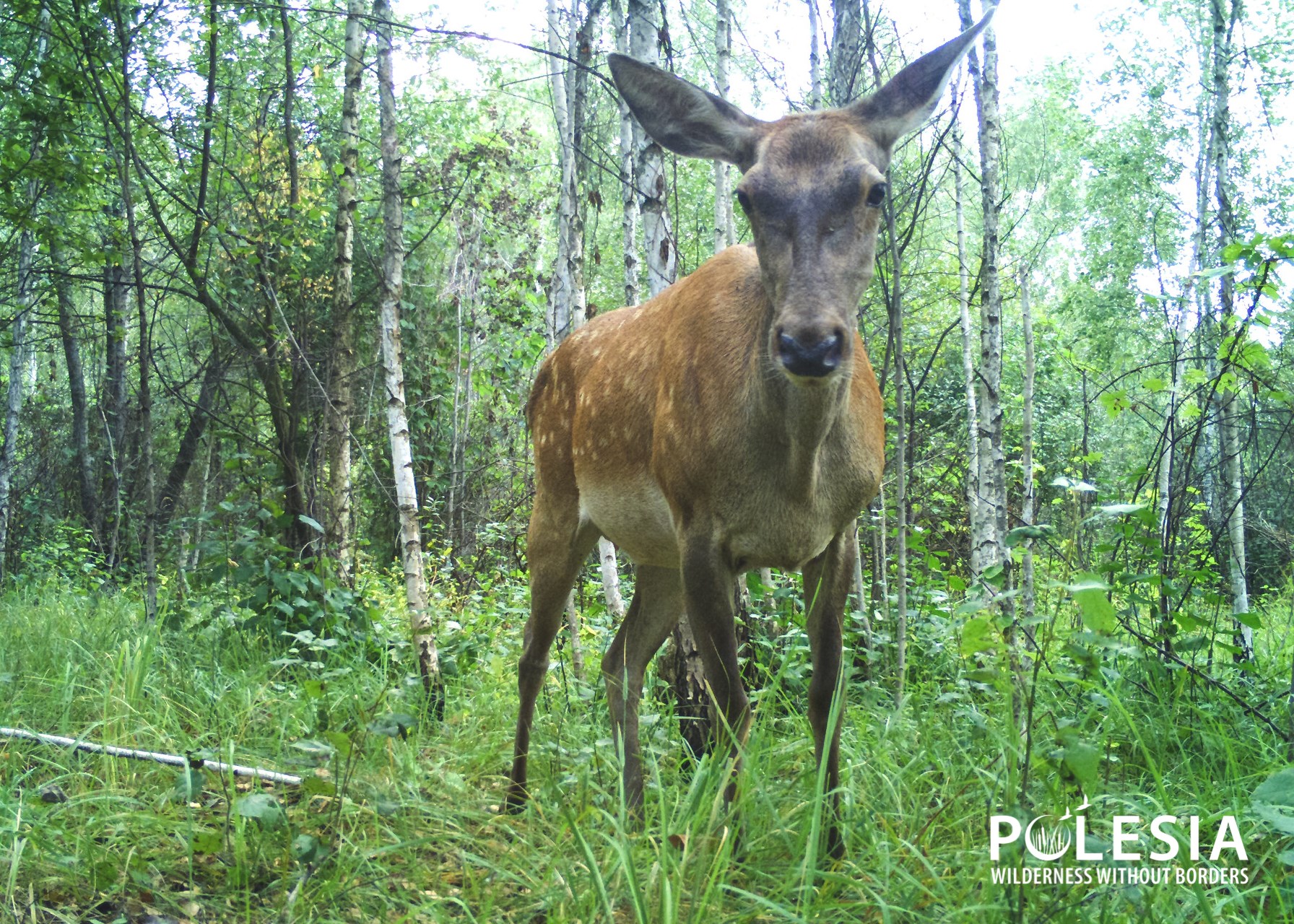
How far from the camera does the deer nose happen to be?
8.98 feet

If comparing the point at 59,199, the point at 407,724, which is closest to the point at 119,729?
the point at 407,724

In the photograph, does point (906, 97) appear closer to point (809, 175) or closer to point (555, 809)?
point (809, 175)

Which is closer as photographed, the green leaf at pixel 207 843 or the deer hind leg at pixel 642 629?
the green leaf at pixel 207 843

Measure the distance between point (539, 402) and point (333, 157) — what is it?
10236mm

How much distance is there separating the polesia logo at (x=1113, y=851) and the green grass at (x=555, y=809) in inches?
2.1

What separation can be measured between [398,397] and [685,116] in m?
2.83

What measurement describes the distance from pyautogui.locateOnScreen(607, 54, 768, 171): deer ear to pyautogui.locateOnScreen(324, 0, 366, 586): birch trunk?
3670 mm

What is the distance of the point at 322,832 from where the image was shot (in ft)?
10.1

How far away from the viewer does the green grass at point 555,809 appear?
2.48 meters

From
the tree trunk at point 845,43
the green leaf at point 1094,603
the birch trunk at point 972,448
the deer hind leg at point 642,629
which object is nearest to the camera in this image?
the green leaf at point 1094,603

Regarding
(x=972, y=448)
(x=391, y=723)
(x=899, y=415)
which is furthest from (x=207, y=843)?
(x=972, y=448)

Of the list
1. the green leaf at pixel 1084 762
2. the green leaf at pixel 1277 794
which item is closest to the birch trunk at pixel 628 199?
the green leaf at pixel 1084 762

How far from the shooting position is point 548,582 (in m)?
4.56

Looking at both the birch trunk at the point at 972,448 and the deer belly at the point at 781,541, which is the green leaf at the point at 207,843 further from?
the birch trunk at the point at 972,448
